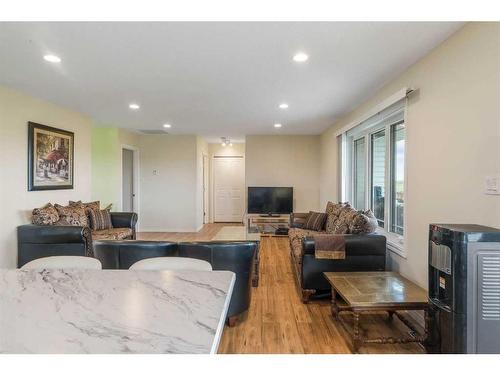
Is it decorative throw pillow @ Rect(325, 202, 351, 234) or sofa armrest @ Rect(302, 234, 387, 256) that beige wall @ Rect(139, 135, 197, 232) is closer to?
decorative throw pillow @ Rect(325, 202, 351, 234)

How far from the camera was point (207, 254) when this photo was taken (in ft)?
8.81

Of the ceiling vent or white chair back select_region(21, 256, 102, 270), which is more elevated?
the ceiling vent

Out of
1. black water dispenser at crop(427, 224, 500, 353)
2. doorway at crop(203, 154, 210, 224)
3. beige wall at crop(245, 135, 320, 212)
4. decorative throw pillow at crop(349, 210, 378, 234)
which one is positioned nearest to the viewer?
black water dispenser at crop(427, 224, 500, 353)

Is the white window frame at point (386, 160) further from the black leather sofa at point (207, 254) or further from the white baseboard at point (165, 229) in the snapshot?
the white baseboard at point (165, 229)

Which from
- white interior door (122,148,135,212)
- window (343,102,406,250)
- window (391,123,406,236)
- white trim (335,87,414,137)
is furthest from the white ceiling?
white interior door (122,148,135,212)

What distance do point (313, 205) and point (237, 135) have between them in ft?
8.36

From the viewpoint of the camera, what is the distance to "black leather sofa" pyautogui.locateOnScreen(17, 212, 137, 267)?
12.8 ft

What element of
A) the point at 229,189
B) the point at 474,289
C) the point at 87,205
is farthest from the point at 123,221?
the point at 474,289

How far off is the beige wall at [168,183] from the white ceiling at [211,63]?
8.89 ft

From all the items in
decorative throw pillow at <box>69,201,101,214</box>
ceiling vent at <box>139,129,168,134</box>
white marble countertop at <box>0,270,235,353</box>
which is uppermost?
ceiling vent at <box>139,129,168,134</box>

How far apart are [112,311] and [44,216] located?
3.66m

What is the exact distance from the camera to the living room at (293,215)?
1391 mm

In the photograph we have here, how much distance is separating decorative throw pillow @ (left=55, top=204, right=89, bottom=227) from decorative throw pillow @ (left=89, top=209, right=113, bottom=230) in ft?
0.42
